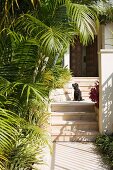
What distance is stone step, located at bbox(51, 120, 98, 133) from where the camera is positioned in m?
7.65

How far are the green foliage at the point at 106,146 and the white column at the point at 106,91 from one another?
38cm

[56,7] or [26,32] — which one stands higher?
[56,7]

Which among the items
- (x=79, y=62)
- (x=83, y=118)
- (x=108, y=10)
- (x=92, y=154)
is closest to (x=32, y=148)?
(x=92, y=154)

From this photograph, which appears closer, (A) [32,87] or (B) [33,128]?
(A) [32,87]

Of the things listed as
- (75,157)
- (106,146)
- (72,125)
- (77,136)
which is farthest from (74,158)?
(72,125)

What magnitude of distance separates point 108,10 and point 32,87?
799 cm

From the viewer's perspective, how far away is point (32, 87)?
3947 millimetres

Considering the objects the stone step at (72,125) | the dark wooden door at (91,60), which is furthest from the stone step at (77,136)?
the dark wooden door at (91,60)

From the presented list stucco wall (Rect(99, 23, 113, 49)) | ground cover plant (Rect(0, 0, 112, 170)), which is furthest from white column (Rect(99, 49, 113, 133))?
stucco wall (Rect(99, 23, 113, 49))

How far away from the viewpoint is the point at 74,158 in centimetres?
606

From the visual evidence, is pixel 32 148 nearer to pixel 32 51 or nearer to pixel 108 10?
pixel 32 51

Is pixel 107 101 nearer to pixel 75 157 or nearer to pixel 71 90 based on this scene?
pixel 75 157

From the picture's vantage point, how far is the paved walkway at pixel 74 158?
5.61 metres

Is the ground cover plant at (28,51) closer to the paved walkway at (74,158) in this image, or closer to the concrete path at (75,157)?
the paved walkway at (74,158)
